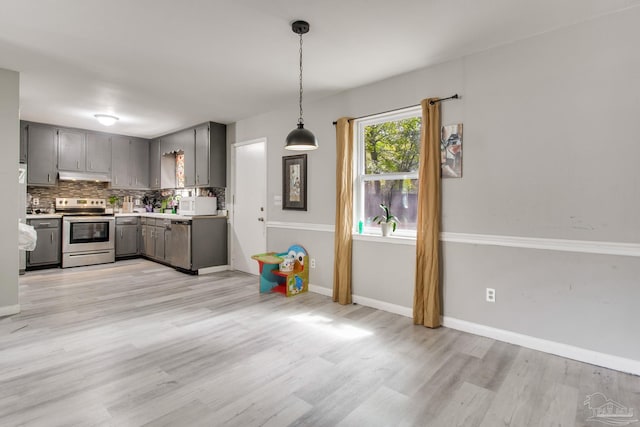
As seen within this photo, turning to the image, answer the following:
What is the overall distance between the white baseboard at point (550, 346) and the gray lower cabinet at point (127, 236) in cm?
604

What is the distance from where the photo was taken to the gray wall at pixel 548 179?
7.73 feet

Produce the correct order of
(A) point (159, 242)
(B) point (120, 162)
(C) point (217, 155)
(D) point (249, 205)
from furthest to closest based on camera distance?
(B) point (120, 162) → (A) point (159, 242) → (C) point (217, 155) → (D) point (249, 205)

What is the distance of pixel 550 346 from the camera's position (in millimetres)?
2615

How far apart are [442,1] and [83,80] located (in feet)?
12.2

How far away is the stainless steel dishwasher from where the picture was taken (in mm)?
5409

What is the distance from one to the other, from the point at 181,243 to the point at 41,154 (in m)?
2.93

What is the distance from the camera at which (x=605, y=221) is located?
2.41 metres

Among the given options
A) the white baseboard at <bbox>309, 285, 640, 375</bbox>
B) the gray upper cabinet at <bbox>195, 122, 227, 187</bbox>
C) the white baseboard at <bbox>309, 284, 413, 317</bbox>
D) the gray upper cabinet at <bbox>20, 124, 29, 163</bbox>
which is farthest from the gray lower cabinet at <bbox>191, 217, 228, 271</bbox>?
the white baseboard at <bbox>309, 285, 640, 375</bbox>

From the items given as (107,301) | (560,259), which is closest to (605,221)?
(560,259)

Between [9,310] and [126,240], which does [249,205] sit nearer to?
[126,240]

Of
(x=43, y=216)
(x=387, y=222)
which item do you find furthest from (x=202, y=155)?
(x=387, y=222)

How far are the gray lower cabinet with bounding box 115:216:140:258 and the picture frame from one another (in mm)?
3729

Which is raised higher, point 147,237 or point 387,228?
point 387,228

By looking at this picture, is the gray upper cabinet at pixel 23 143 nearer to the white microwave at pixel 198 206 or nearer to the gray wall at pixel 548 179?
the white microwave at pixel 198 206
